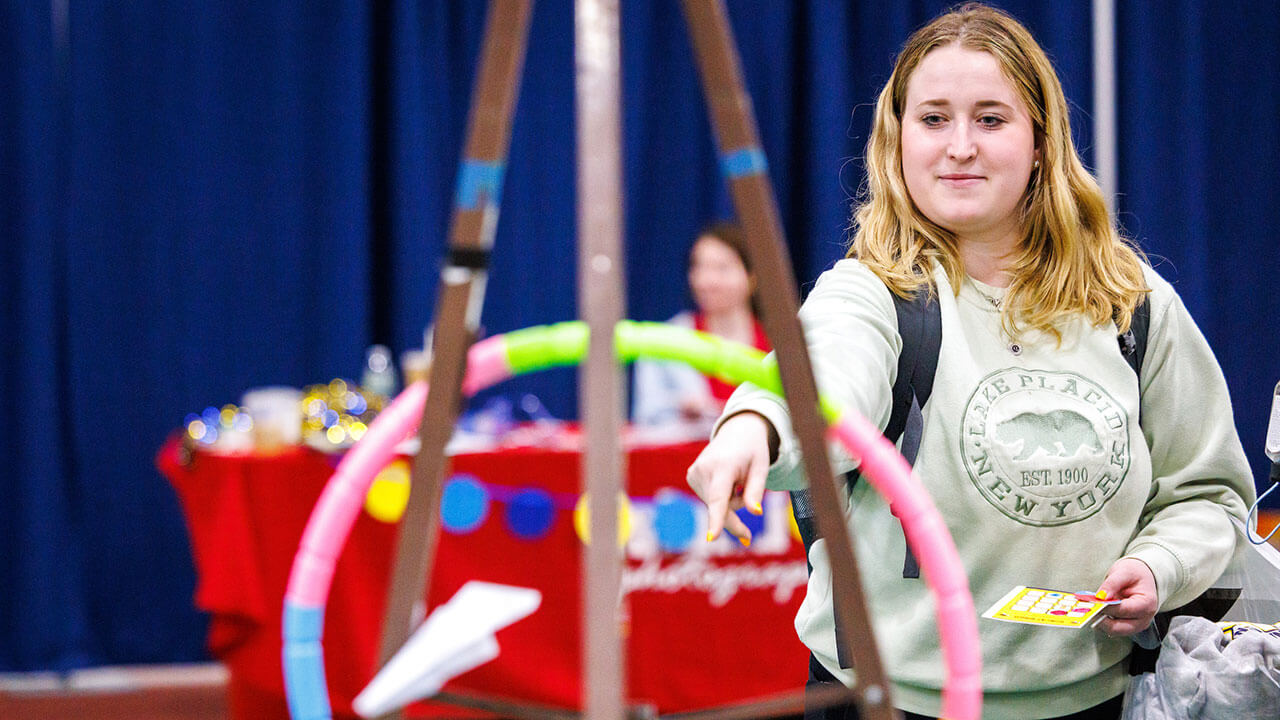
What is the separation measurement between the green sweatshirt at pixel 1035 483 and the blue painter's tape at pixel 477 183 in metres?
0.37

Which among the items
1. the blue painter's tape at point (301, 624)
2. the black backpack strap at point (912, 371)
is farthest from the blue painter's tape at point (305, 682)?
the black backpack strap at point (912, 371)

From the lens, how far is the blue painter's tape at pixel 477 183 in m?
0.88

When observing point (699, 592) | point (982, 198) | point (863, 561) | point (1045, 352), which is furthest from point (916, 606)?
point (699, 592)

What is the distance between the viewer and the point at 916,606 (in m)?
1.17

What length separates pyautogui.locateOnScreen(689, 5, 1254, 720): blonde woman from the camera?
1.15 m

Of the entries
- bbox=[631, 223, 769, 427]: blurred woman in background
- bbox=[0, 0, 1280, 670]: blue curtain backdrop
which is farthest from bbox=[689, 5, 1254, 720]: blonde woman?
bbox=[0, 0, 1280, 670]: blue curtain backdrop

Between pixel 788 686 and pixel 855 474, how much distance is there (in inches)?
82.4

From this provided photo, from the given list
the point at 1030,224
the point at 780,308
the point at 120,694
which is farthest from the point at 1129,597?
the point at 120,694

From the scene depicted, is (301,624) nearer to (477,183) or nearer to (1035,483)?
(477,183)

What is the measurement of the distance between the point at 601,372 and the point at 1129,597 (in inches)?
24.9

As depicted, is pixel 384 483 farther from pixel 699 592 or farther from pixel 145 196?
pixel 145 196

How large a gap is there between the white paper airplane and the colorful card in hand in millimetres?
527

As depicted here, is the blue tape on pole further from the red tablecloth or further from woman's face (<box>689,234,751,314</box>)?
woman's face (<box>689,234,751,314</box>)

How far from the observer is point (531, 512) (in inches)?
119
